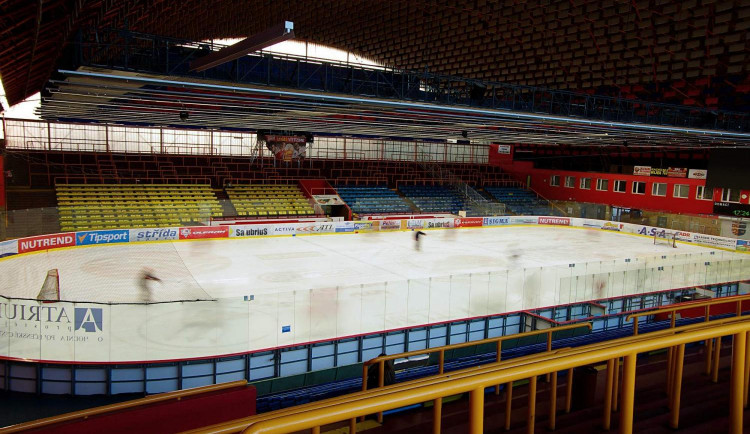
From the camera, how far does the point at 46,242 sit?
25922 millimetres

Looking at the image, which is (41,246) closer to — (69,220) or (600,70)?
(69,220)

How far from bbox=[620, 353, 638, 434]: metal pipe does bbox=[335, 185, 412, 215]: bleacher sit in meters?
40.0

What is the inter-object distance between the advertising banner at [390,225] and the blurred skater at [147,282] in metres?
17.7

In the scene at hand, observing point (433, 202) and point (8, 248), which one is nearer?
point (8, 248)

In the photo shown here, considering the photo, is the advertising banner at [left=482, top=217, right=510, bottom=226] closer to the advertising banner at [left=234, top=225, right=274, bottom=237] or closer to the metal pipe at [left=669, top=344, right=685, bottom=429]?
the advertising banner at [left=234, top=225, right=274, bottom=237]

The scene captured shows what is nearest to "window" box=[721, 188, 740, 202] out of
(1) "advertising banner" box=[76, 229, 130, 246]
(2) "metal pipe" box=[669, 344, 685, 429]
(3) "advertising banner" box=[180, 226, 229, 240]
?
(3) "advertising banner" box=[180, 226, 229, 240]

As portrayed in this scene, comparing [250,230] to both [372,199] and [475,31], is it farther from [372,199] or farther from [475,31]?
[475,31]

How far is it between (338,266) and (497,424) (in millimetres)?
20772

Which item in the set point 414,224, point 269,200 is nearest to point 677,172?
point 414,224

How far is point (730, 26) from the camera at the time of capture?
2280cm

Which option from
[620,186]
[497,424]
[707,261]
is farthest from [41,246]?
[620,186]

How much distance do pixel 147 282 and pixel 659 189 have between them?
42.6 meters

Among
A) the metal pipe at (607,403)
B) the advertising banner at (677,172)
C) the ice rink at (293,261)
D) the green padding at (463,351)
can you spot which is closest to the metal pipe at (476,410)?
the metal pipe at (607,403)

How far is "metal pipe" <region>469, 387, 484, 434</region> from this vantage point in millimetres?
2651
